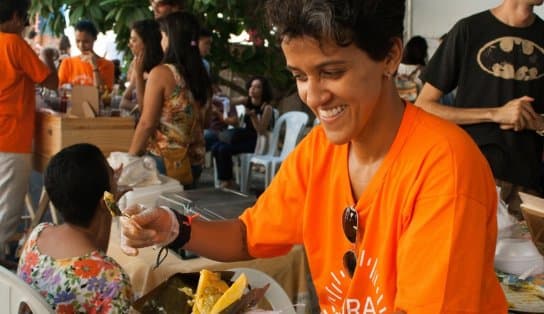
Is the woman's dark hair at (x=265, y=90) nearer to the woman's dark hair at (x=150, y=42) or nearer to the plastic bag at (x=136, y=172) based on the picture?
the woman's dark hair at (x=150, y=42)

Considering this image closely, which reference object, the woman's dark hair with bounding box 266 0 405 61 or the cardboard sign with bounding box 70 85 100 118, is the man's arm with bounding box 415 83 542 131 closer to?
the woman's dark hair with bounding box 266 0 405 61

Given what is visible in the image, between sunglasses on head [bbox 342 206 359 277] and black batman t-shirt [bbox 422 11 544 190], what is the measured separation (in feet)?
4.35

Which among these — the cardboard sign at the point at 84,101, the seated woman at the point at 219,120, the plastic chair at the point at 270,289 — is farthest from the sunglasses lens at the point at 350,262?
the seated woman at the point at 219,120

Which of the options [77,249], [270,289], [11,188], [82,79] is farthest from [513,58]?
[82,79]

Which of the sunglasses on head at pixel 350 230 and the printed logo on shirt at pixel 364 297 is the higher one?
the sunglasses on head at pixel 350 230

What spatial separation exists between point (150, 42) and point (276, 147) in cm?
331

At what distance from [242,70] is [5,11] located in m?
2.78

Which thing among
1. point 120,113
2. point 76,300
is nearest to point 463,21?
point 76,300

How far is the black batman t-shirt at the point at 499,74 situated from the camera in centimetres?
232

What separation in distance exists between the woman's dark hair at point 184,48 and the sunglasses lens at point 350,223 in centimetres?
212

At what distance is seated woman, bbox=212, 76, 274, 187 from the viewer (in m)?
6.83

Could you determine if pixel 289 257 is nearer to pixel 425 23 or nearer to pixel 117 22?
pixel 117 22

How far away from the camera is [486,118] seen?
7.46 feet

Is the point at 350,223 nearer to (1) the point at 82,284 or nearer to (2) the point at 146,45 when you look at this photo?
(1) the point at 82,284
